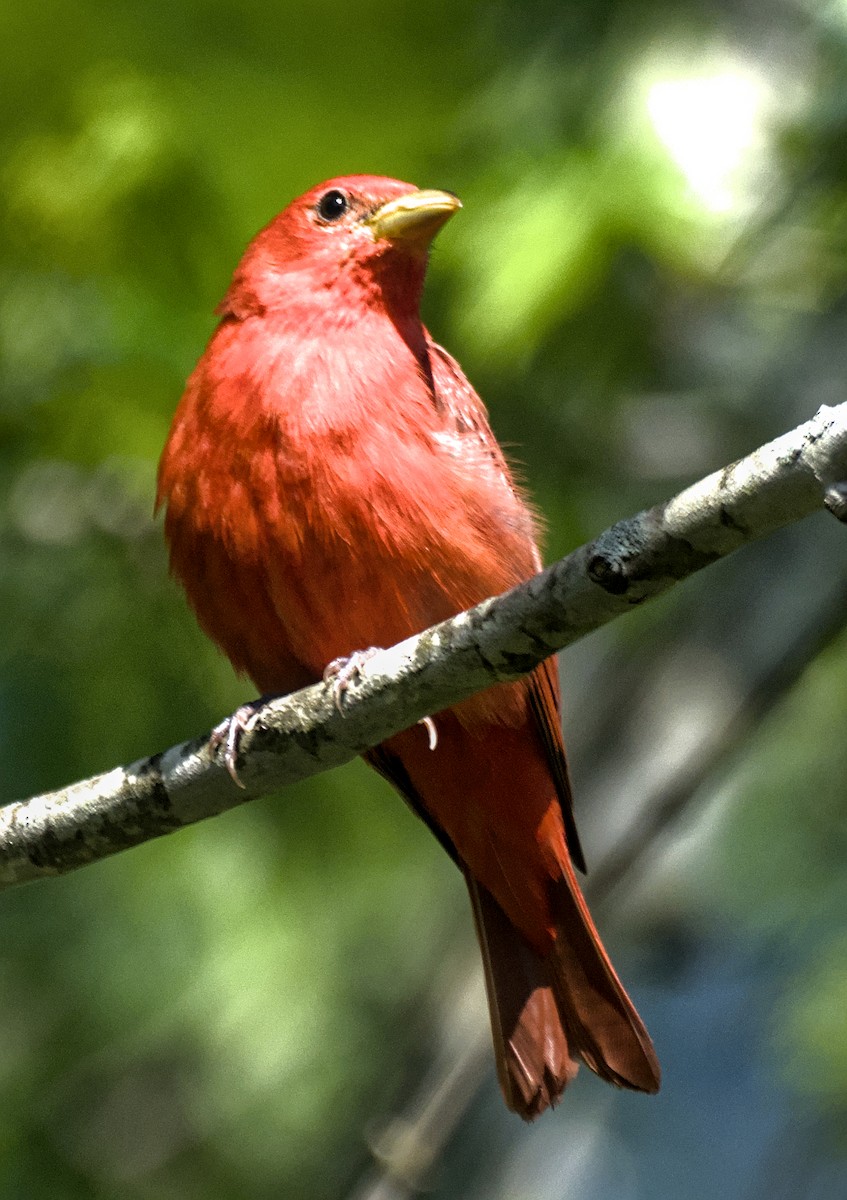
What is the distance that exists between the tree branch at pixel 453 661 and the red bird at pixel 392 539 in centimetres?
52

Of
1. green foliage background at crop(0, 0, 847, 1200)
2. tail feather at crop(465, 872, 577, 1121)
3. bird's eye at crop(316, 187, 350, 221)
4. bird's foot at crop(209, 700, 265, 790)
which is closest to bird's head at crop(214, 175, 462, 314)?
bird's eye at crop(316, 187, 350, 221)

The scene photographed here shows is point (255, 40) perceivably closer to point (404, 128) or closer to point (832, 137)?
point (404, 128)

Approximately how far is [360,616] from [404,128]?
4.83 feet

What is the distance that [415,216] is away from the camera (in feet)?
14.4

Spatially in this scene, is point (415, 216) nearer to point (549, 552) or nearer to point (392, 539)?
point (392, 539)

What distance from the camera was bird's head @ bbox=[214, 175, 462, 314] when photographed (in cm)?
452

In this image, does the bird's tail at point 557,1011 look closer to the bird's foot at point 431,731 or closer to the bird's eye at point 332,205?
the bird's foot at point 431,731

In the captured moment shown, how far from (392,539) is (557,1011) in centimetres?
139

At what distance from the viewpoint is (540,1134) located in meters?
6.02

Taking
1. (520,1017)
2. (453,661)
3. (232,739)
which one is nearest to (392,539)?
(232,739)

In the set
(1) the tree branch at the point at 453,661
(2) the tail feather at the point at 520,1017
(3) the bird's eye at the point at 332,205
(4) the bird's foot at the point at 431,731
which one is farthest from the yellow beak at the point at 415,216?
(2) the tail feather at the point at 520,1017

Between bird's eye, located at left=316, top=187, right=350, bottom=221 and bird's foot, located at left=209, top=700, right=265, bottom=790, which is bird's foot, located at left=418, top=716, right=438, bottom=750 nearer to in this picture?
bird's foot, located at left=209, top=700, right=265, bottom=790

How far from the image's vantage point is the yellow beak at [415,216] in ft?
14.2

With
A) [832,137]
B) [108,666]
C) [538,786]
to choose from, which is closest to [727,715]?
[538,786]
